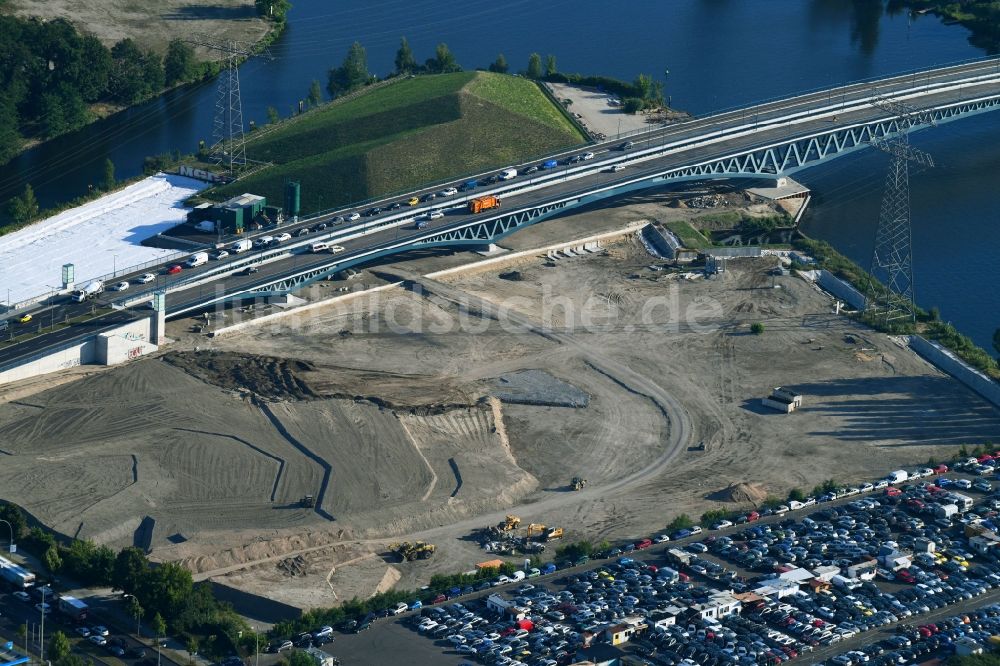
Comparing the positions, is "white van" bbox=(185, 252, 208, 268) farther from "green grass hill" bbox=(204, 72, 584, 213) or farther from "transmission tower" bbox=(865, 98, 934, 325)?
"transmission tower" bbox=(865, 98, 934, 325)

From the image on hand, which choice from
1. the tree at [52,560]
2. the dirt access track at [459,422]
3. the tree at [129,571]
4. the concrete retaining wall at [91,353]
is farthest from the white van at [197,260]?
the tree at [129,571]

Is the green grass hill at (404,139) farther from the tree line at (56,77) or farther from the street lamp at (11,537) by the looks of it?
the street lamp at (11,537)

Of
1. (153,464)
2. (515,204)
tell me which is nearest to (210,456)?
(153,464)

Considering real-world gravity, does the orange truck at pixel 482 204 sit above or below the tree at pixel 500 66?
below

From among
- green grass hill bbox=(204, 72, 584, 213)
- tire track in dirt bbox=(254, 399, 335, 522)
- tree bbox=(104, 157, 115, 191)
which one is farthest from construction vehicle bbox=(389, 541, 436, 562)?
tree bbox=(104, 157, 115, 191)

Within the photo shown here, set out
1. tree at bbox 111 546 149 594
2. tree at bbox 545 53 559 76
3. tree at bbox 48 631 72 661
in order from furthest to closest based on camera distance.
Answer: tree at bbox 545 53 559 76 → tree at bbox 111 546 149 594 → tree at bbox 48 631 72 661

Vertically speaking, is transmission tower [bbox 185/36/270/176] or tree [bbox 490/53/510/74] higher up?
tree [bbox 490/53/510/74]

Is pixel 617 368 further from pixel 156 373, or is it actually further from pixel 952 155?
pixel 952 155
